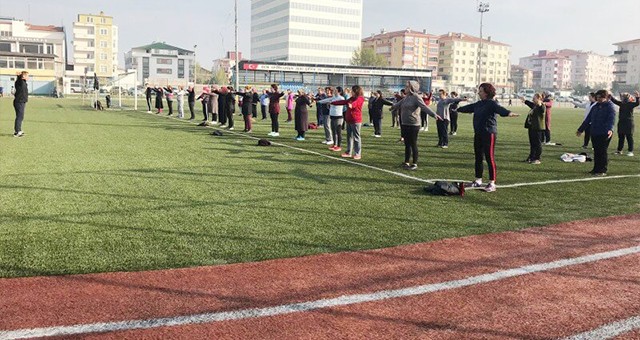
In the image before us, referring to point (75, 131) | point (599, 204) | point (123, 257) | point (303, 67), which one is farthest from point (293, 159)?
point (303, 67)

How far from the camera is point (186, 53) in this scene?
430ft

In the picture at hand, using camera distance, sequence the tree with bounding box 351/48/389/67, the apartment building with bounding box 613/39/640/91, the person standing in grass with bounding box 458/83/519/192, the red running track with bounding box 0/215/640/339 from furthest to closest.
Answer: the apartment building with bounding box 613/39/640/91
the tree with bounding box 351/48/389/67
the person standing in grass with bounding box 458/83/519/192
the red running track with bounding box 0/215/640/339

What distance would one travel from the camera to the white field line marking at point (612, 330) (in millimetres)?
3616

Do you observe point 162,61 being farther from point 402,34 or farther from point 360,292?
point 360,292

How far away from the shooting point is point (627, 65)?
5266 inches

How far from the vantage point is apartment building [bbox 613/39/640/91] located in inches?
5113

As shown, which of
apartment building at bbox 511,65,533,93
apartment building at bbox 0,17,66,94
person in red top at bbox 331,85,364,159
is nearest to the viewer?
person in red top at bbox 331,85,364,159

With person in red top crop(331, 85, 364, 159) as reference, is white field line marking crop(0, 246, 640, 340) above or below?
below

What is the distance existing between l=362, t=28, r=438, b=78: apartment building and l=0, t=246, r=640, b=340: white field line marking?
14114cm

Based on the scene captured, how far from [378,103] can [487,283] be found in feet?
53.9

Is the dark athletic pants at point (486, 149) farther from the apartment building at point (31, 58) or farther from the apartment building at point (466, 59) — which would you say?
the apartment building at point (466, 59)

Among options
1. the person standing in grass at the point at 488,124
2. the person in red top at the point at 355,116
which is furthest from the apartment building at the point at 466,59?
the person standing in grass at the point at 488,124

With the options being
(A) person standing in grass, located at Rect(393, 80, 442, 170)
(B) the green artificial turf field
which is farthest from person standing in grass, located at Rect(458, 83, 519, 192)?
(A) person standing in grass, located at Rect(393, 80, 442, 170)

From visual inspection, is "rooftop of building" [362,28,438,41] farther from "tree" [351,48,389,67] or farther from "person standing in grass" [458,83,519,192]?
"person standing in grass" [458,83,519,192]
